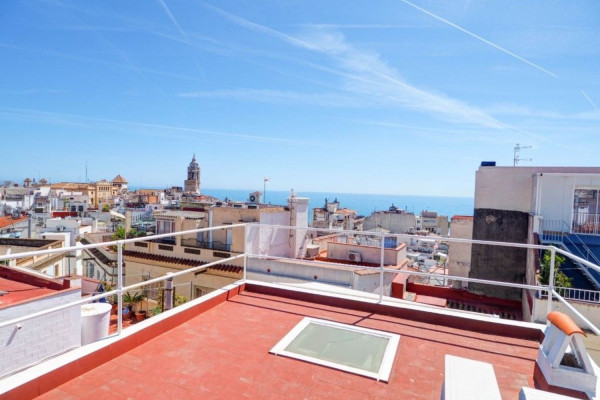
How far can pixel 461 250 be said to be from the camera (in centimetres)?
1994

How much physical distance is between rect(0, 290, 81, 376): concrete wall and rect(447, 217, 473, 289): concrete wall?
17544mm

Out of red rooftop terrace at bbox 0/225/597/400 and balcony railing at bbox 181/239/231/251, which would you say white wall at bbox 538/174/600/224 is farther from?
balcony railing at bbox 181/239/231/251

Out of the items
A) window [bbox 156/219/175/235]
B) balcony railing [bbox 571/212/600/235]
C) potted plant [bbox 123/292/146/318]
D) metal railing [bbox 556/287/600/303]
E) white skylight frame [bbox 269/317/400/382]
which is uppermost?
balcony railing [bbox 571/212/600/235]

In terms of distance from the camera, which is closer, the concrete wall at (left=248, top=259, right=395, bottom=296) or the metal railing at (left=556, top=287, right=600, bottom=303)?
the metal railing at (left=556, top=287, right=600, bottom=303)

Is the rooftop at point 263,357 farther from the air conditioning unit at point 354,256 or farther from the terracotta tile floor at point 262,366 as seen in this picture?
the air conditioning unit at point 354,256

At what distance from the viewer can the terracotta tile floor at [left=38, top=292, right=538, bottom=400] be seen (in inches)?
103

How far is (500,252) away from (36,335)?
15466 millimetres

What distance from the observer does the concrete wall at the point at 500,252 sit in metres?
14.2

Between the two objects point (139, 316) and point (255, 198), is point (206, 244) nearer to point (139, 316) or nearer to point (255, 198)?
point (255, 198)

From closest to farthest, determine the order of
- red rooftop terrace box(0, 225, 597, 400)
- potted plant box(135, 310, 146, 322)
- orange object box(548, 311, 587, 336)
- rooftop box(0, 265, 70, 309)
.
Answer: orange object box(548, 311, 587, 336), red rooftop terrace box(0, 225, 597, 400), rooftop box(0, 265, 70, 309), potted plant box(135, 310, 146, 322)

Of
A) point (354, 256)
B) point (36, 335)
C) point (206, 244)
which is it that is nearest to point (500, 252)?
point (354, 256)

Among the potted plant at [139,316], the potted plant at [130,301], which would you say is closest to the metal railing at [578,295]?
the potted plant at [139,316]

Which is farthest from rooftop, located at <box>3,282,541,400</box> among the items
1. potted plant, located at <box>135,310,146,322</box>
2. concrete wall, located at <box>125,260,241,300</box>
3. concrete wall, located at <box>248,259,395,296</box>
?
concrete wall, located at <box>125,260,241,300</box>

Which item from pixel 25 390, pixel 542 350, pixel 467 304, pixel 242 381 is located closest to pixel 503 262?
pixel 467 304
